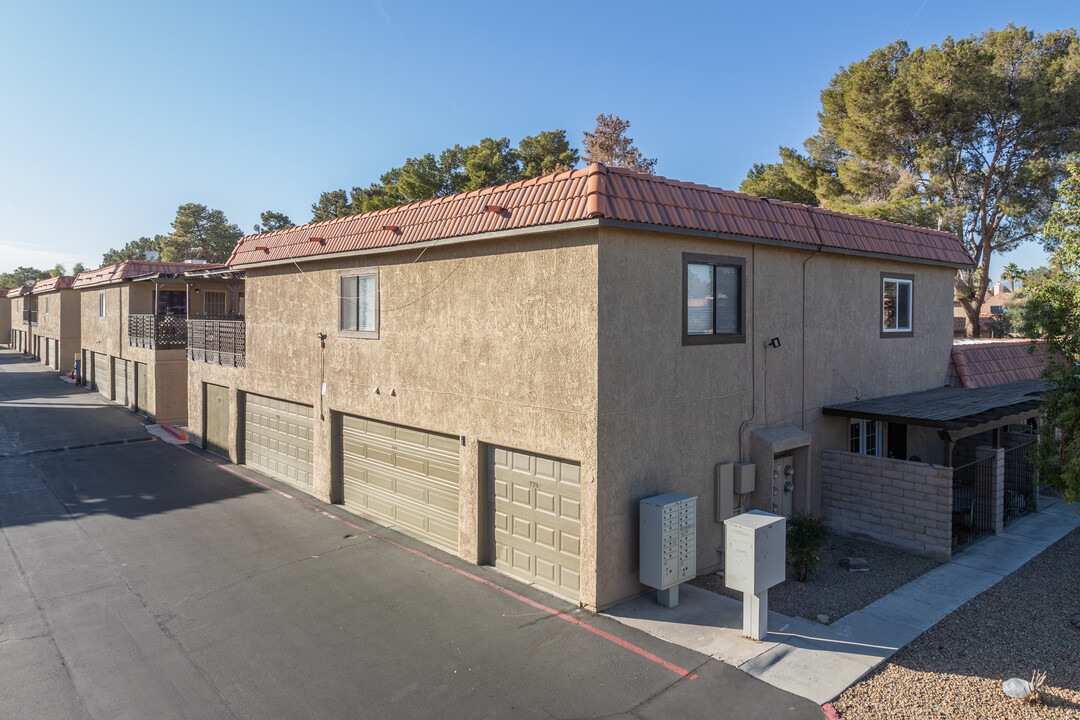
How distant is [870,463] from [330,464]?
1027cm

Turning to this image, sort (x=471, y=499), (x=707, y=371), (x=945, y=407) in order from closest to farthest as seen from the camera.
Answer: (x=707, y=371)
(x=471, y=499)
(x=945, y=407)

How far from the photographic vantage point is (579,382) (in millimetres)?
8562

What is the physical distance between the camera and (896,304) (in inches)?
547

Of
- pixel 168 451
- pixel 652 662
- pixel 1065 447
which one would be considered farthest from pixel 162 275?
pixel 1065 447

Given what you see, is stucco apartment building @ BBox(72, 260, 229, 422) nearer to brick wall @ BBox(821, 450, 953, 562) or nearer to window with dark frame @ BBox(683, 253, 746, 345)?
window with dark frame @ BBox(683, 253, 746, 345)


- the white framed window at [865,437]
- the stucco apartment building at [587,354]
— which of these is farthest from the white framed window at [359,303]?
the white framed window at [865,437]

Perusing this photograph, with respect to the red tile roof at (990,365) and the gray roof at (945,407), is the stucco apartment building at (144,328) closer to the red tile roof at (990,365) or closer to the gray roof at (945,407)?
the gray roof at (945,407)

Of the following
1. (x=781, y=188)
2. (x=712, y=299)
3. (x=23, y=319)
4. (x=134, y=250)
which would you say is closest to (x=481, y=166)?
(x=781, y=188)

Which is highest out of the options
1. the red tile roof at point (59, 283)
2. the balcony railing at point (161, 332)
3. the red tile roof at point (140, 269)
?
the red tile roof at point (59, 283)

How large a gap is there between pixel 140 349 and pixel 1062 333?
27488 mm

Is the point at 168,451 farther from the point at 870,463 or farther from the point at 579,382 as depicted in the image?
the point at 870,463

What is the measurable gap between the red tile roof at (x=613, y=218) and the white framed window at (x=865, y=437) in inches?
134

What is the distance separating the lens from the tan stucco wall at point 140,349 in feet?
77.7

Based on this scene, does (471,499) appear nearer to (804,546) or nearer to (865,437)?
(804,546)
